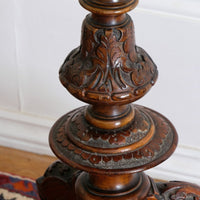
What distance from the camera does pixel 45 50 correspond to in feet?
4.71

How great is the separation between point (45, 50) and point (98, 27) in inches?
27.9

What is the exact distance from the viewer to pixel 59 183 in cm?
111

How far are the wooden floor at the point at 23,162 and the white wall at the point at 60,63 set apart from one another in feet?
0.10

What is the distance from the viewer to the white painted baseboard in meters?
1.48

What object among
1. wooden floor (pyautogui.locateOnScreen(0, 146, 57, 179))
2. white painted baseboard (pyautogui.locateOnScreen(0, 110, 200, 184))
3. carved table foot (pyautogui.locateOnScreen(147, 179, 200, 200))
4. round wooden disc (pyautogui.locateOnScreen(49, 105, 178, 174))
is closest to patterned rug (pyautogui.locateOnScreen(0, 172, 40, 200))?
wooden floor (pyautogui.locateOnScreen(0, 146, 57, 179))

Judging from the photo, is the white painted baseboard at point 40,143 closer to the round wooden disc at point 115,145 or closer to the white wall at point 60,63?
the white wall at point 60,63

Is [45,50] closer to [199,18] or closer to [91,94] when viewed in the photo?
[199,18]

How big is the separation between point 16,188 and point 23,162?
0.15m

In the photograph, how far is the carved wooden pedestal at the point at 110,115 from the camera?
745 millimetres

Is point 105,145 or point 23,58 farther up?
point 105,145

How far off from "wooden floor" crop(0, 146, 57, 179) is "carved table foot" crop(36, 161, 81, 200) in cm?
39

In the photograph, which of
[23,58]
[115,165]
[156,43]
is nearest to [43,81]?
[23,58]

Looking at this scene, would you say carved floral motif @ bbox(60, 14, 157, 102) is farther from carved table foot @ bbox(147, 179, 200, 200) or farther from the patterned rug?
the patterned rug

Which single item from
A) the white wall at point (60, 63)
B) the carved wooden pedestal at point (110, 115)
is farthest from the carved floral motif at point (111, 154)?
the white wall at point (60, 63)
